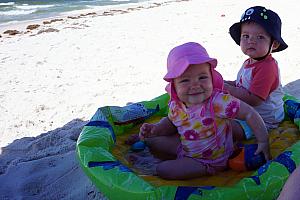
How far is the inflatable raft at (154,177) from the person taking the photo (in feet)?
6.54

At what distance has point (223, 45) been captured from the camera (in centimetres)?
643

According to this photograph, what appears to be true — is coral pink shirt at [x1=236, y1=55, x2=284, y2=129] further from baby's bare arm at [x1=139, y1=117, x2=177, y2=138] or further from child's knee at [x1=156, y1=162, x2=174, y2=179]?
child's knee at [x1=156, y1=162, x2=174, y2=179]

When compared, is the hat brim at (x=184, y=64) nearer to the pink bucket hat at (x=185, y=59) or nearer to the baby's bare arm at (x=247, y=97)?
the pink bucket hat at (x=185, y=59)

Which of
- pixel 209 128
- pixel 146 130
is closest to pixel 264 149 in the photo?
pixel 209 128

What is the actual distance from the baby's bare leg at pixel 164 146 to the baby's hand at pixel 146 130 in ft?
0.14

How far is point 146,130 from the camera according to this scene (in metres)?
2.68

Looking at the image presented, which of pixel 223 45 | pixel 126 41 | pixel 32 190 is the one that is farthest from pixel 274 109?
pixel 126 41

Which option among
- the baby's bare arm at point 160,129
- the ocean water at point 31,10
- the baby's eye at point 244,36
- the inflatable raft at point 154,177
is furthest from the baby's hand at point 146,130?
the ocean water at point 31,10

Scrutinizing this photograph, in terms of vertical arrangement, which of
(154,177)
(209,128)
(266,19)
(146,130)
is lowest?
(154,177)

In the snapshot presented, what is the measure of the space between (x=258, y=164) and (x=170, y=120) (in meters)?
0.61

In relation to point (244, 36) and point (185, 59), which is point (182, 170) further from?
point (244, 36)

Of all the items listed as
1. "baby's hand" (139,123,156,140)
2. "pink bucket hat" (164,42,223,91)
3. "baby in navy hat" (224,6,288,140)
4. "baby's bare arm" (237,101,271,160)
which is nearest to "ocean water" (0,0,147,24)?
"baby's hand" (139,123,156,140)

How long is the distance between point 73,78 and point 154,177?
11.0 feet

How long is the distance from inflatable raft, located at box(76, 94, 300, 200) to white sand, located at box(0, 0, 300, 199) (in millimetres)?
349
